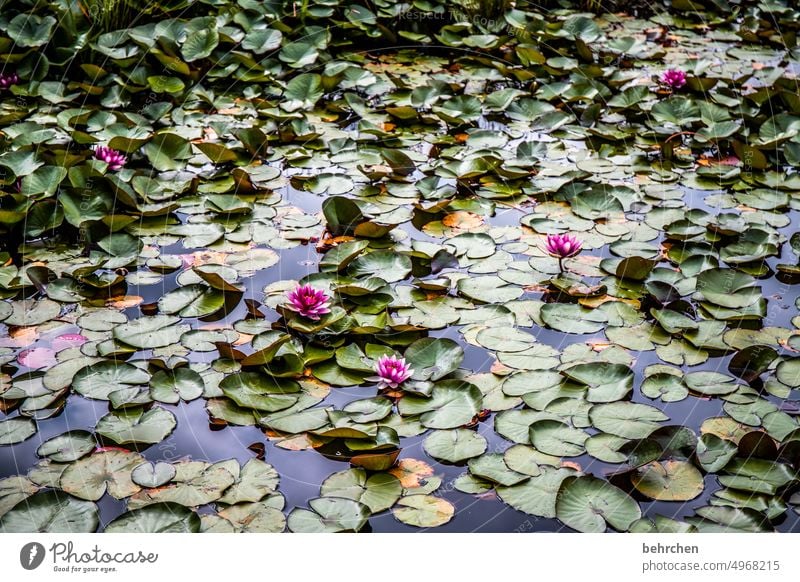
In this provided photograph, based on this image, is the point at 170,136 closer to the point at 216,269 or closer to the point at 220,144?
the point at 220,144

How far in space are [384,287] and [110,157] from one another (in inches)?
64.1

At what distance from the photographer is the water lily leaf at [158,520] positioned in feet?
6.49

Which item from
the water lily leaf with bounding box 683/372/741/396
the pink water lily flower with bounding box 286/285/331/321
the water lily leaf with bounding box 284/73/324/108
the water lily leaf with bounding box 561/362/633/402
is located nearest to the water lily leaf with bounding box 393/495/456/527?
the water lily leaf with bounding box 561/362/633/402

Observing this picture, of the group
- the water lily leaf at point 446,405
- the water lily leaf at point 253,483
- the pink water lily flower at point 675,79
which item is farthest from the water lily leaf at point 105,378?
the pink water lily flower at point 675,79

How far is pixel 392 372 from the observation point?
2482mm

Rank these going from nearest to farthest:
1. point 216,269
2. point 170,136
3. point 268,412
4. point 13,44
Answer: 1. point 268,412
2. point 216,269
3. point 170,136
4. point 13,44

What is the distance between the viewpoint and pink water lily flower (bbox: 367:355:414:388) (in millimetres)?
2482

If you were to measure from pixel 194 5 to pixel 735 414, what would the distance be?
4422 mm

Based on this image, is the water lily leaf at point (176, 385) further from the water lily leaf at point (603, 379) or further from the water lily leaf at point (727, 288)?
the water lily leaf at point (727, 288)

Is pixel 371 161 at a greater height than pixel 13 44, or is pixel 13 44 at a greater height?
pixel 13 44

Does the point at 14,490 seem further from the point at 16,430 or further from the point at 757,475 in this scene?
the point at 757,475

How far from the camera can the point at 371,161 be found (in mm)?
4047

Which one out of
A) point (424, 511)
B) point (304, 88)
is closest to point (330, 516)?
point (424, 511)

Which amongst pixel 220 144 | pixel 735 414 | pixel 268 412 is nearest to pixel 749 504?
pixel 735 414
